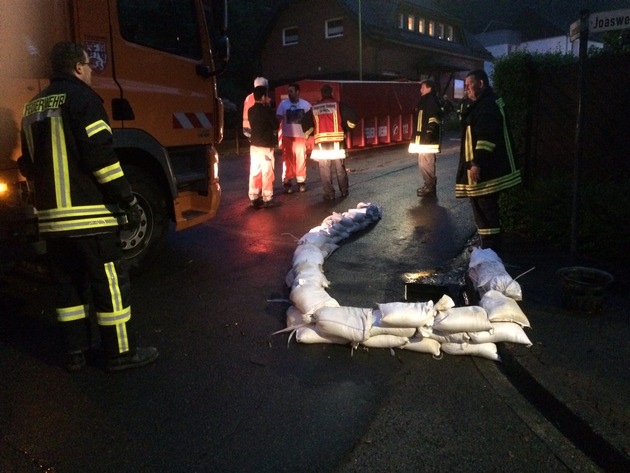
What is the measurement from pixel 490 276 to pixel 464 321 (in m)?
0.76

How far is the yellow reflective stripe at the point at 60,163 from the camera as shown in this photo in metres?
3.50

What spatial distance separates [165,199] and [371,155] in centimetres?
1361

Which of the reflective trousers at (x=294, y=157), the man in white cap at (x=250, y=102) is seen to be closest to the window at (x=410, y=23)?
the reflective trousers at (x=294, y=157)

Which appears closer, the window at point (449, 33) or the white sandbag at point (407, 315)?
the white sandbag at point (407, 315)

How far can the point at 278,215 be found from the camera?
9008 millimetres

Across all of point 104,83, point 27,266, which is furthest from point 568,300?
point 27,266

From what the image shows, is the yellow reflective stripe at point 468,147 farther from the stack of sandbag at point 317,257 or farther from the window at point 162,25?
the window at point 162,25

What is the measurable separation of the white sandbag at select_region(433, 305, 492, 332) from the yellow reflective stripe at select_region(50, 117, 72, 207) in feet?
8.44

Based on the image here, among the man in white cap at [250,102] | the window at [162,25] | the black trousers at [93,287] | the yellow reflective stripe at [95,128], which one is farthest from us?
the man in white cap at [250,102]

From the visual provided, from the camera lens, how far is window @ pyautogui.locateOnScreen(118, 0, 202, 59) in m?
5.35

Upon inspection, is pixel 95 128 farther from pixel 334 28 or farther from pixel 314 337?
pixel 334 28

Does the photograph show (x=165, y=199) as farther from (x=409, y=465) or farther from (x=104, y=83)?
(x=409, y=465)

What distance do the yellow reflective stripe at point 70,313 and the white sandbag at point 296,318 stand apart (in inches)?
58.9

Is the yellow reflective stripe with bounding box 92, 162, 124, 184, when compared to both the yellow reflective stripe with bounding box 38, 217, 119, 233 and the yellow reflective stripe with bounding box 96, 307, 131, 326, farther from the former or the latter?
the yellow reflective stripe with bounding box 96, 307, 131, 326
